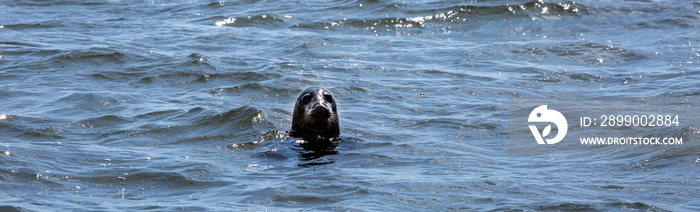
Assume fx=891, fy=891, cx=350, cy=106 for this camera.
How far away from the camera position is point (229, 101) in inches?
440

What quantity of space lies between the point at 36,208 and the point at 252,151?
108 inches

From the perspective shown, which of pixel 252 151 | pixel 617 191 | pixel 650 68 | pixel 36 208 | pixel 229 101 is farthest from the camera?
pixel 650 68

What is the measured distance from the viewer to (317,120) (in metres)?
8.55

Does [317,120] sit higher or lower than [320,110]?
lower

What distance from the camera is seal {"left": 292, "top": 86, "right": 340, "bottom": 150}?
8477 millimetres

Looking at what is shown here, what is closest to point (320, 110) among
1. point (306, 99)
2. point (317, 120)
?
point (317, 120)

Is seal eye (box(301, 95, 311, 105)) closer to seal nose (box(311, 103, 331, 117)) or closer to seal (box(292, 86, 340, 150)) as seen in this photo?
seal (box(292, 86, 340, 150))

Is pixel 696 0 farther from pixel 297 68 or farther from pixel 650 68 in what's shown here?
pixel 297 68

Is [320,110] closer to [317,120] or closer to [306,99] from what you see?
[317,120]

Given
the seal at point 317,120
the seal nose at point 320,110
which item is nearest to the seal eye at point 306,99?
the seal at point 317,120

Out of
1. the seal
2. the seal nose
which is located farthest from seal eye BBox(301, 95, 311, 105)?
the seal nose

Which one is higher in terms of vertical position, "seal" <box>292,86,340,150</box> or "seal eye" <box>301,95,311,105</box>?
"seal eye" <box>301,95,311,105</box>

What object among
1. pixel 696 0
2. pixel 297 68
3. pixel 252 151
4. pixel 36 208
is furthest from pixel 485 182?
pixel 696 0

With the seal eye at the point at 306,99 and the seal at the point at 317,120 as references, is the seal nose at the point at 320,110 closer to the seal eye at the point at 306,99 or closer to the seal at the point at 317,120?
the seal at the point at 317,120
